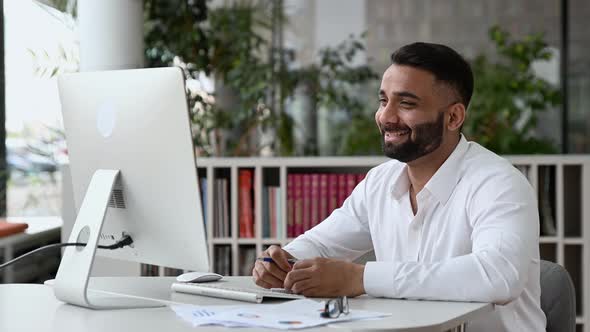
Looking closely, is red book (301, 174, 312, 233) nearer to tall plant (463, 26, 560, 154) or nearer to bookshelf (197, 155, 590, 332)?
bookshelf (197, 155, 590, 332)

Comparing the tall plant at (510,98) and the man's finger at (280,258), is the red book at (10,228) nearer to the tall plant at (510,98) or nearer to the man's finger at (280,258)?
the man's finger at (280,258)

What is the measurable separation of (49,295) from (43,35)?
332 cm

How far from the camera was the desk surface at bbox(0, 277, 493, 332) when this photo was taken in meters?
1.79

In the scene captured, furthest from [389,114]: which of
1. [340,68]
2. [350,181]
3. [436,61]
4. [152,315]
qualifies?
[340,68]

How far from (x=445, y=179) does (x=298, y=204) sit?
6.94ft

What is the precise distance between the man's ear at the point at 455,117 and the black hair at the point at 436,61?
1.6 inches

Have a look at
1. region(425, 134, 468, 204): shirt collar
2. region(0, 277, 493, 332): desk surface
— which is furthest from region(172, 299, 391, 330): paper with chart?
region(425, 134, 468, 204): shirt collar

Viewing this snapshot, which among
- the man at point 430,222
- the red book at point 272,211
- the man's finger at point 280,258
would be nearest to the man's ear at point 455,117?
the man at point 430,222

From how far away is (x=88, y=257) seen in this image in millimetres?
2027

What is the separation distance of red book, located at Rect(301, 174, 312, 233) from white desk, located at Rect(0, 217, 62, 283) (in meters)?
1.77

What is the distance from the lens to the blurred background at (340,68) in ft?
18.4

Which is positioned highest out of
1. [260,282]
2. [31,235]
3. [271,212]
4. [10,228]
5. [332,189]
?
[10,228]

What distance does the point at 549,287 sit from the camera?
7.58ft

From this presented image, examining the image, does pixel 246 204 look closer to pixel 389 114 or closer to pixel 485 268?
pixel 389 114
